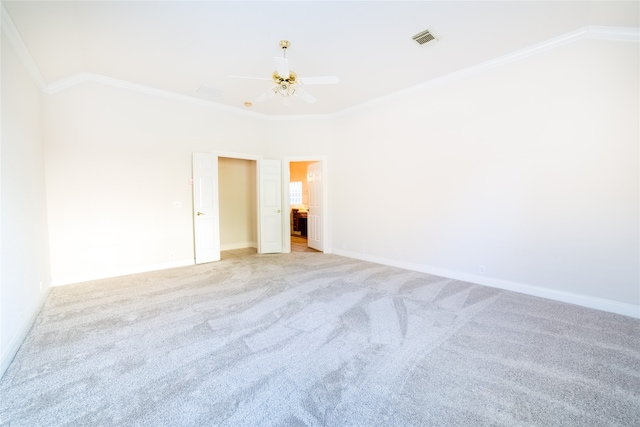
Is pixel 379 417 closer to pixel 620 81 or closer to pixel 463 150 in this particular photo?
pixel 463 150

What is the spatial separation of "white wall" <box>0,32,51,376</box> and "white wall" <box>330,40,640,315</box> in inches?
193

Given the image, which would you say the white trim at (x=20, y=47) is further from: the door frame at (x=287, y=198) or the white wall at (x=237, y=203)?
the door frame at (x=287, y=198)

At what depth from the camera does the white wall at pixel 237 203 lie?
6.86 meters

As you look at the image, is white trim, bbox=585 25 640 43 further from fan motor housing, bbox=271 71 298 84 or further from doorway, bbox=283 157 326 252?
doorway, bbox=283 157 326 252

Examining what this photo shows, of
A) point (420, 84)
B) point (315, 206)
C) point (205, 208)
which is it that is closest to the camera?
point (420, 84)

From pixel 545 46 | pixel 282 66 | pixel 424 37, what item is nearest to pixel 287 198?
pixel 282 66

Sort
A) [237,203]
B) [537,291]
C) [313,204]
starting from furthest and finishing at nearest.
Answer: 1. [237,203]
2. [313,204]
3. [537,291]

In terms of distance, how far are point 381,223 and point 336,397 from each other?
385 centimetres

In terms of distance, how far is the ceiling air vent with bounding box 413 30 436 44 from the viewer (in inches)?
123

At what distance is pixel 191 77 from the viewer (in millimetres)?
4258

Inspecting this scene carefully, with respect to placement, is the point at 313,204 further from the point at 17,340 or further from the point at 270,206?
the point at 17,340

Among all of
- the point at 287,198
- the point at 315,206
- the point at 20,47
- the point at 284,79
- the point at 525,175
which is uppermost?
the point at 20,47

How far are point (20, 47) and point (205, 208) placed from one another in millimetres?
3145

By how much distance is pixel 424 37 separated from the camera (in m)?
3.19
